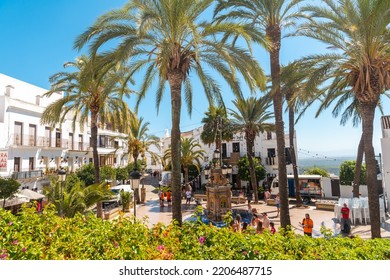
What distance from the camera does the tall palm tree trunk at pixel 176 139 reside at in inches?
329

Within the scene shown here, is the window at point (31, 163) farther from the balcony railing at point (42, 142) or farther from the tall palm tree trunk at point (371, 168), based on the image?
the tall palm tree trunk at point (371, 168)

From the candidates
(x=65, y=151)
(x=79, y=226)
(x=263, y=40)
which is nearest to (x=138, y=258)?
(x=79, y=226)

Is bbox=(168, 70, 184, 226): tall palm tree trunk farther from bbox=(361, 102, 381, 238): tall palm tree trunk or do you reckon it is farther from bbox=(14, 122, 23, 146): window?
bbox=(14, 122, 23, 146): window

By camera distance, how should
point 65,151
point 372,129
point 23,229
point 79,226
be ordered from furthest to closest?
1. point 65,151
2. point 372,129
3. point 79,226
4. point 23,229

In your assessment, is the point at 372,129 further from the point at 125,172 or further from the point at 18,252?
the point at 125,172

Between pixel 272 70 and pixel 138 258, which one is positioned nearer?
pixel 138 258

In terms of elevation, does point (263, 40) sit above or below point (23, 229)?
above

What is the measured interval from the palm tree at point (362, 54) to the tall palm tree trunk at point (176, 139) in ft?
16.8

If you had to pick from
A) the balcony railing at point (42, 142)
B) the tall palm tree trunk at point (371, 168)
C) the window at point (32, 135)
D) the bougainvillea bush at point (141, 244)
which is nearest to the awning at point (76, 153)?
the balcony railing at point (42, 142)

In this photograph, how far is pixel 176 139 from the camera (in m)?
8.59

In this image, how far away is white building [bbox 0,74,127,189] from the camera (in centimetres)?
2111

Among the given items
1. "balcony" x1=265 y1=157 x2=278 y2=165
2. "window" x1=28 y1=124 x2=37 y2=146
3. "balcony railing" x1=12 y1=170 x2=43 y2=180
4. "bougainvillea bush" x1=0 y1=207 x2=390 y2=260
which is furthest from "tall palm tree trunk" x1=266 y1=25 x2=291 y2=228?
"window" x1=28 y1=124 x2=37 y2=146
